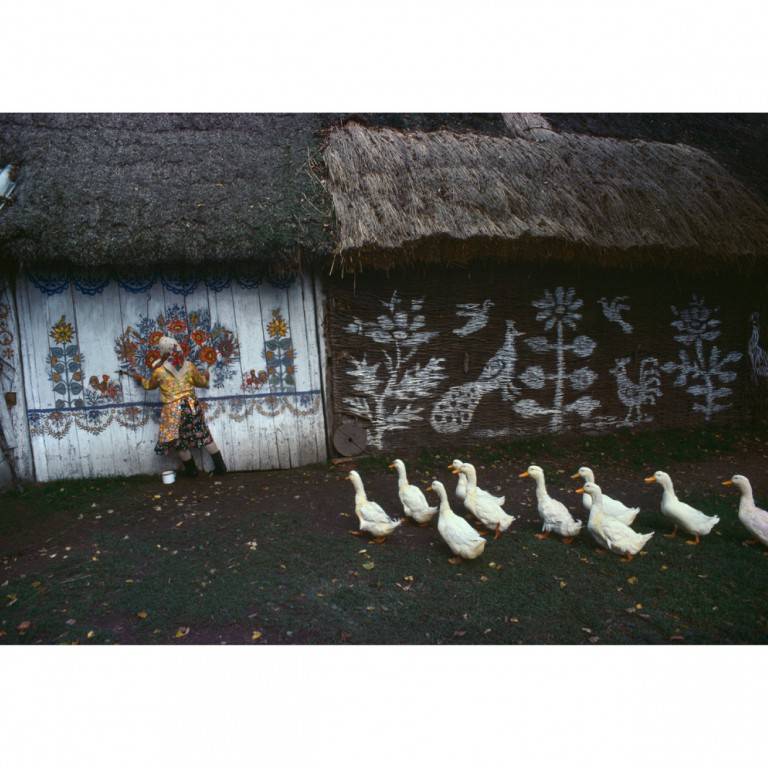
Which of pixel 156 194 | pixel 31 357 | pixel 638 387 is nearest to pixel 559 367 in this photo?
pixel 638 387

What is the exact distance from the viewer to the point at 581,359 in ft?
21.2

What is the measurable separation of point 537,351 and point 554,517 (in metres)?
2.64

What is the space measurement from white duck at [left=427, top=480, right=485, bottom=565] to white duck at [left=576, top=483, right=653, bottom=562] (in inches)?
33.7

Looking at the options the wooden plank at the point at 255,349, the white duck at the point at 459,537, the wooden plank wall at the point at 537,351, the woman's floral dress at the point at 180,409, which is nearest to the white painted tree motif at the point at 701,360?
the wooden plank wall at the point at 537,351

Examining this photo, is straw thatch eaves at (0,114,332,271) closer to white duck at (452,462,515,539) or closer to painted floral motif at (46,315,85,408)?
painted floral motif at (46,315,85,408)

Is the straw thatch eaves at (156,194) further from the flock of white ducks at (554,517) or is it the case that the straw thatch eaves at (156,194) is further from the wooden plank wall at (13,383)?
the flock of white ducks at (554,517)

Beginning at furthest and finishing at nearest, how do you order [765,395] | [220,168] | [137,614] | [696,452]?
[765,395] < [696,452] < [220,168] < [137,614]

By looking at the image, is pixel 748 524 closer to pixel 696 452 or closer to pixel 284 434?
pixel 696 452

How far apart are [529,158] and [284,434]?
14.3ft

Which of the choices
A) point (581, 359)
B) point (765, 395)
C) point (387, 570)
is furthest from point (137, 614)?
point (765, 395)

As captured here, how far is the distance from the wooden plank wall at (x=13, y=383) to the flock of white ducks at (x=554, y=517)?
3707mm

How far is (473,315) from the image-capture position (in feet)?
20.4

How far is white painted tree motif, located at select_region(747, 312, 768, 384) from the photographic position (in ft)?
22.4

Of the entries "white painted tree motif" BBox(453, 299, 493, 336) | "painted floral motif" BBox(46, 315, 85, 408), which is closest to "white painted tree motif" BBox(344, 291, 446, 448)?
"white painted tree motif" BBox(453, 299, 493, 336)
